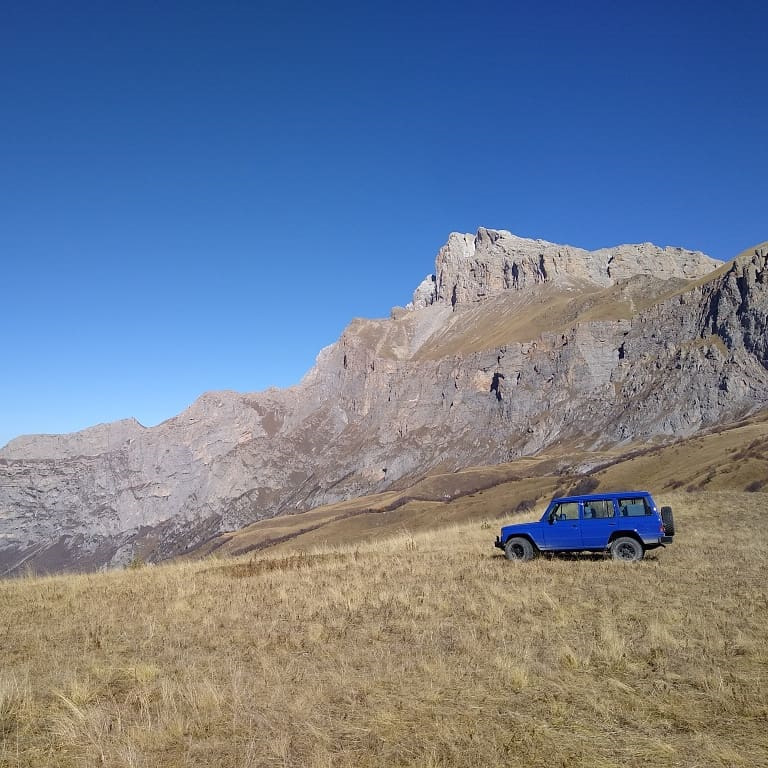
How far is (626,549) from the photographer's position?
16.2 meters

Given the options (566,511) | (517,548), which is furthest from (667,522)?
(517,548)

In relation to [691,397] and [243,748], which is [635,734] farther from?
[691,397]

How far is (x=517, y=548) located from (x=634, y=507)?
11.6ft

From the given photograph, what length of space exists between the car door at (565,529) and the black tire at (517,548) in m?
0.60

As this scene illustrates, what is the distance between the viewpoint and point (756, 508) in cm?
2430

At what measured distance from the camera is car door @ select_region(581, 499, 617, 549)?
1631 centimetres

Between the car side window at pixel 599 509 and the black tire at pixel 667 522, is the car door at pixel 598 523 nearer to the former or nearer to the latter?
the car side window at pixel 599 509

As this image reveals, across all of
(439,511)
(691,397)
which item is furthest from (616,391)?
(439,511)

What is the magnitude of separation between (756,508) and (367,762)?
81.4ft

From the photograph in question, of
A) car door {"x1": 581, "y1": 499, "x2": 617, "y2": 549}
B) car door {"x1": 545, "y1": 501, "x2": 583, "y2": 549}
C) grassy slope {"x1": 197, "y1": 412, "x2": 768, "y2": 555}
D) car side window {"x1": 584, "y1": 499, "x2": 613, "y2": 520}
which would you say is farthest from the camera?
grassy slope {"x1": 197, "y1": 412, "x2": 768, "y2": 555}

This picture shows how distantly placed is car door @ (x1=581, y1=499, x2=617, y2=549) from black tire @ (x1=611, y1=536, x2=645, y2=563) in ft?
0.89

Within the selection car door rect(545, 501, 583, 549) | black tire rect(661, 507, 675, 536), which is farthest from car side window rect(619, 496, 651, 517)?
car door rect(545, 501, 583, 549)

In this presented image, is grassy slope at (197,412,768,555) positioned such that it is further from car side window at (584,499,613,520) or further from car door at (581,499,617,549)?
car side window at (584,499,613,520)

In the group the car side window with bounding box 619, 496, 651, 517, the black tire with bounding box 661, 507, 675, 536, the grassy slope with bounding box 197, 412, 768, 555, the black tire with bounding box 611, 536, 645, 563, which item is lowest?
the grassy slope with bounding box 197, 412, 768, 555
